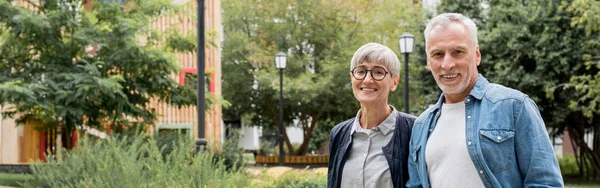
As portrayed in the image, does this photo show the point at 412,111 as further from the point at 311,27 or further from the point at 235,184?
the point at 235,184

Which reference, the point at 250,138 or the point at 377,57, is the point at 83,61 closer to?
the point at 377,57

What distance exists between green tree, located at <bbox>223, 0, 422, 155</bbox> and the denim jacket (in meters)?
27.7

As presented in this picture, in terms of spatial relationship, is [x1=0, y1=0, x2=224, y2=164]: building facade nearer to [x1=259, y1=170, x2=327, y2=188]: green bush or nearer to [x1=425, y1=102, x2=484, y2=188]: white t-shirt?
[x1=259, y1=170, x2=327, y2=188]: green bush

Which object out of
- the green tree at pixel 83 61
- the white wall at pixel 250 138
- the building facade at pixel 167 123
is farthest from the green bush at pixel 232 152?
the white wall at pixel 250 138

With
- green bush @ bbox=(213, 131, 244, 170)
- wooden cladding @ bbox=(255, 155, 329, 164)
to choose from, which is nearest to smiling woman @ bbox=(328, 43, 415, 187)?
green bush @ bbox=(213, 131, 244, 170)

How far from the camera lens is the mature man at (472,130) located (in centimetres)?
284

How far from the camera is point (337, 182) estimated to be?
12.3ft

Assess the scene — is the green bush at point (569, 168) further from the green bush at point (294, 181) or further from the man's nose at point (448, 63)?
the man's nose at point (448, 63)

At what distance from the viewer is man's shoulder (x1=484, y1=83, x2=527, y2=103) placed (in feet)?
9.55

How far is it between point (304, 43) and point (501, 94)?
30102mm

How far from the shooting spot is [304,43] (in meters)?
33.0

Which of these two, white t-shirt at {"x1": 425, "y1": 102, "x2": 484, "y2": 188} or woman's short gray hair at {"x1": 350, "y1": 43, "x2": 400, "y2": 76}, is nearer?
white t-shirt at {"x1": 425, "y1": 102, "x2": 484, "y2": 188}

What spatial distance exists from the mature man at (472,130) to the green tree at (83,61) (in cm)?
1328

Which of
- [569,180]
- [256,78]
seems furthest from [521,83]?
[256,78]
